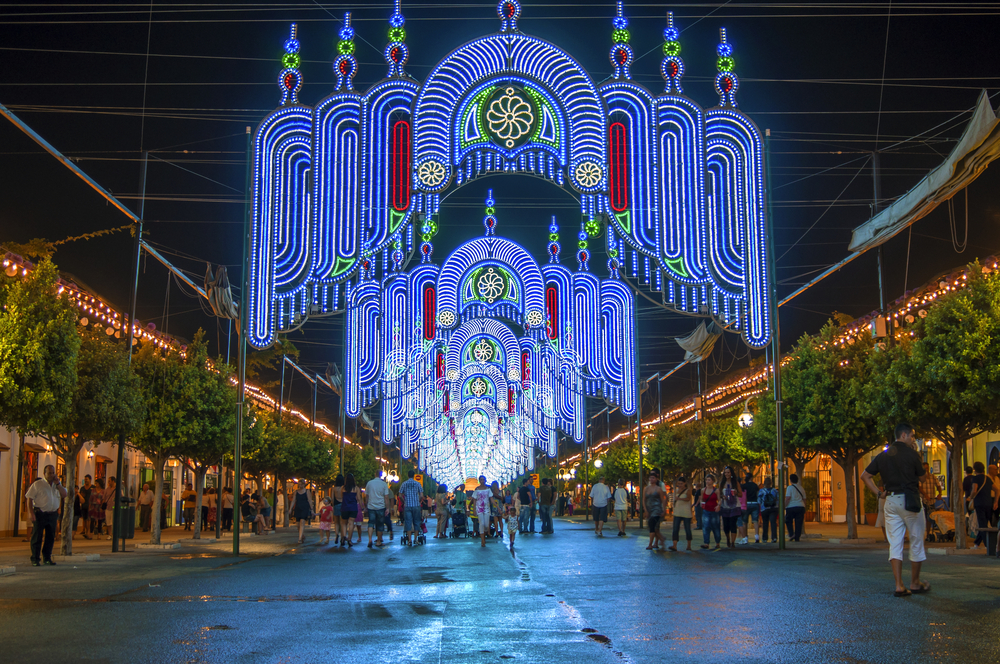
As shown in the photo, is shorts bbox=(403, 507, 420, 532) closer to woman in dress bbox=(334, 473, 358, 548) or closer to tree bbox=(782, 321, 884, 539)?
woman in dress bbox=(334, 473, 358, 548)

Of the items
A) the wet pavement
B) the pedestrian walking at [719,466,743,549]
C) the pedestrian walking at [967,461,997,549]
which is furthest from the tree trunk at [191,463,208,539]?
the pedestrian walking at [967,461,997,549]

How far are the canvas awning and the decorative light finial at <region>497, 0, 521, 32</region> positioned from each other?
9.36 meters

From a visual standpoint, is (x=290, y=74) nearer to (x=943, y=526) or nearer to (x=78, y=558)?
(x=78, y=558)

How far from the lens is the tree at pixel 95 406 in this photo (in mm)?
21062

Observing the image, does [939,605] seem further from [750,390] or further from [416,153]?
[750,390]

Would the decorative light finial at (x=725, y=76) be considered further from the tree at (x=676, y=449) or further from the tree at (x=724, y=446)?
the tree at (x=676, y=449)

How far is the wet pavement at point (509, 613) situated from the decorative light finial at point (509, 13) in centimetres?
1162

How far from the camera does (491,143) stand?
21.0 meters

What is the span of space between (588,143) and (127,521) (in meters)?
16.6

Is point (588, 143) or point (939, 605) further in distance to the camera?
point (588, 143)

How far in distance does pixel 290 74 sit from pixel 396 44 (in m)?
2.48

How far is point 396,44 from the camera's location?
72.0 ft

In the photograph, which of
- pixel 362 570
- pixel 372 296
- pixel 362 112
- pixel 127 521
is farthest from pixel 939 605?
pixel 372 296

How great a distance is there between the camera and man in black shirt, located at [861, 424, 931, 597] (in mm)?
10547
